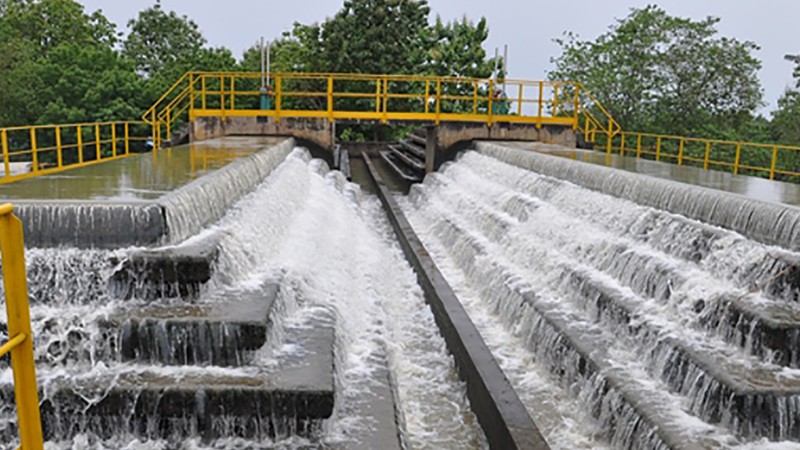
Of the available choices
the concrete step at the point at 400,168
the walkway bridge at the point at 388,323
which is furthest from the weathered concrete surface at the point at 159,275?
the concrete step at the point at 400,168

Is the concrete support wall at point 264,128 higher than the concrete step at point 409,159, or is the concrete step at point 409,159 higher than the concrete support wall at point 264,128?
the concrete support wall at point 264,128

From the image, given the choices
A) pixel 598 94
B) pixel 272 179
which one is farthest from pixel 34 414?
pixel 598 94

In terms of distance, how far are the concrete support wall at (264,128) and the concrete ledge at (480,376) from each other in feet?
27.7

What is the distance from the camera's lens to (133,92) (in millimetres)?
26344

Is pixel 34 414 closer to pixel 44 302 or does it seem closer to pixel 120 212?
pixel 44 302

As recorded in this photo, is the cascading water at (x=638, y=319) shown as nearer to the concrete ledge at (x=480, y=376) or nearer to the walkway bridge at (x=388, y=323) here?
the walkway bridge at (x=388, y=323)

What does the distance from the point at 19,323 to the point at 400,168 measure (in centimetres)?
1878

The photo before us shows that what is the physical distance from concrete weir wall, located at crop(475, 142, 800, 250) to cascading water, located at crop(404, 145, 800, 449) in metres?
0.03

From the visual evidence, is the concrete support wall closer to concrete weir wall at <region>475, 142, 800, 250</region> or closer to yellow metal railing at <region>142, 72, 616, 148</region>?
yellow metal railing at <region>142, 72, 616, 148</region>

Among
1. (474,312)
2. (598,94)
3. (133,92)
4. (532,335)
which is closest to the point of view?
(532,335)

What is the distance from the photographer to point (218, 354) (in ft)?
16.1

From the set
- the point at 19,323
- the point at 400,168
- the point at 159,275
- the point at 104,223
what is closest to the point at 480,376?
the point at 159,275

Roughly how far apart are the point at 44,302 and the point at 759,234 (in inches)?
233

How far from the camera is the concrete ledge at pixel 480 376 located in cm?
516
